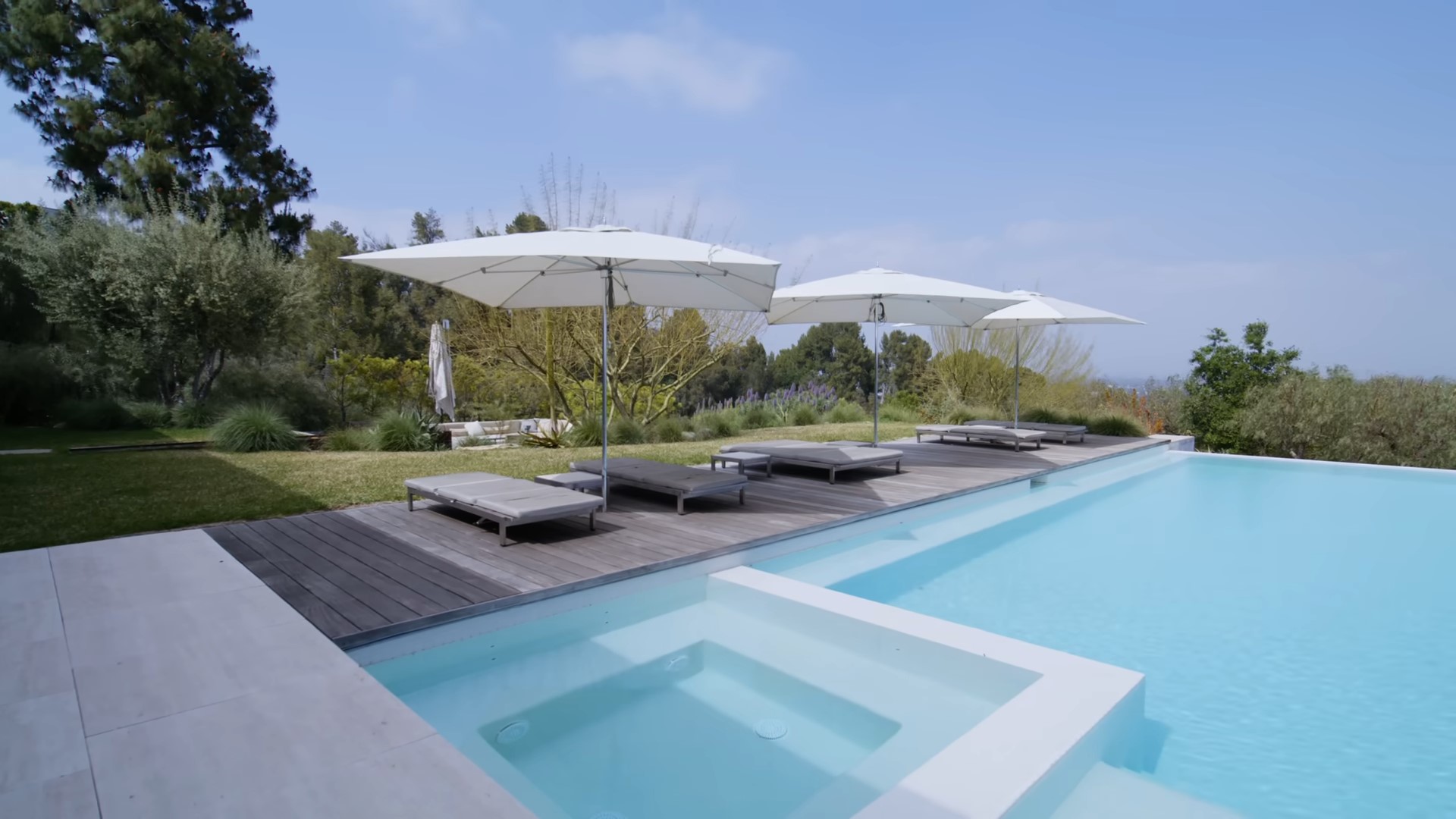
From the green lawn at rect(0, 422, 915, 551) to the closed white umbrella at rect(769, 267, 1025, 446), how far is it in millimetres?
2436

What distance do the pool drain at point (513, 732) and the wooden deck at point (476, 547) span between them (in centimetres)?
68

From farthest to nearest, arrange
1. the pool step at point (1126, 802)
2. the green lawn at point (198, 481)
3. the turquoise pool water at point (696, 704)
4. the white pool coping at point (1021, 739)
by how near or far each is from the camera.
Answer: the green lawn at point (198, 481) → the turquoise pool water at point (696, 704) → the pool step at point (1126, 802) → the white pool coping at point (1021, 739)

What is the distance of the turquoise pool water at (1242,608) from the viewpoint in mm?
2941

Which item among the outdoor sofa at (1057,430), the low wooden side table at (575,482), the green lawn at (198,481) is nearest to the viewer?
the green lawn at (198,481)

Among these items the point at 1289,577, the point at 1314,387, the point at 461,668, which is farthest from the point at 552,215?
the point at 1314,387

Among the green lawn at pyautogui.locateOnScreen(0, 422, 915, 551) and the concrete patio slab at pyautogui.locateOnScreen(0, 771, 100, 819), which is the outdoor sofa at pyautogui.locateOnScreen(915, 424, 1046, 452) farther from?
the concrete patio slab at pyautogui.locateOnScreen(0, 771, 100, 819)

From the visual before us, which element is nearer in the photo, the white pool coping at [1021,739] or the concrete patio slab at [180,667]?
the white pool coping at [1021,739]

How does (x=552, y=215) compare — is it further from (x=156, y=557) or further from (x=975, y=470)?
(x=156, y=557)

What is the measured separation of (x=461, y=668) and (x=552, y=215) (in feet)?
40.1

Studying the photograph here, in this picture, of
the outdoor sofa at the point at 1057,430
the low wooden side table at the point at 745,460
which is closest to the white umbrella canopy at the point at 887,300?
the low wooden side table at the point at 745,460

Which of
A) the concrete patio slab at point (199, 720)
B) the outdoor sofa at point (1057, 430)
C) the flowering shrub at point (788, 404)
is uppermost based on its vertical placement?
the flowering shrub at point (788, 404)

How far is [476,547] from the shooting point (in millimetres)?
4492

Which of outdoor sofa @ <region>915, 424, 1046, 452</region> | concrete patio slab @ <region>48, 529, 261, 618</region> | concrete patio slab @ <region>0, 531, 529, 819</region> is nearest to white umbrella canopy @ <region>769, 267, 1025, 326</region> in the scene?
outdoor sofa @ <region>915, 424, 1046, 452</region>

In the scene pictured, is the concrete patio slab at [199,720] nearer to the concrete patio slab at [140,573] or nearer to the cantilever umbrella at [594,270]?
the concrete patio slab at [140,573]
